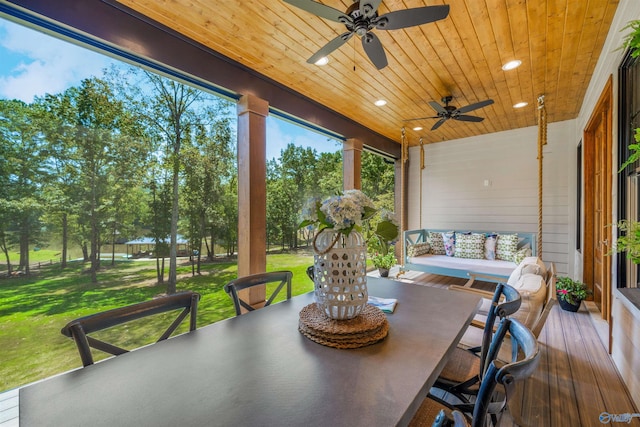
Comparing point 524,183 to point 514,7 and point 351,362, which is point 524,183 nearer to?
point 514,7

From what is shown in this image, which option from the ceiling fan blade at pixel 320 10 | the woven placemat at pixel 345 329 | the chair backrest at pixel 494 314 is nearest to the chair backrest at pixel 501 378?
the chair backrest at pixel 494 314

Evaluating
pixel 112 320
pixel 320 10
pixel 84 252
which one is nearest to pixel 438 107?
pixel 320 10

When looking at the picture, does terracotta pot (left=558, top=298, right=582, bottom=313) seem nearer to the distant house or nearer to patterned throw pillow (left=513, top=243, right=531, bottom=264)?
patterned throw pillow (left=513, top=243, right=531, bottom=264)

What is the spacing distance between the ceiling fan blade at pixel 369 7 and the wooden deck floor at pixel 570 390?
255 cm

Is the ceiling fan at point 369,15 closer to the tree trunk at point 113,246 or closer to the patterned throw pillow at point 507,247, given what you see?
the tree trunk at point 113,246

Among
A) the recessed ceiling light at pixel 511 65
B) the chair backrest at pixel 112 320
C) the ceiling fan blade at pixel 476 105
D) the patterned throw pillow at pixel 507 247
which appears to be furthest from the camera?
the patterned throw pillow at pixel 507 247

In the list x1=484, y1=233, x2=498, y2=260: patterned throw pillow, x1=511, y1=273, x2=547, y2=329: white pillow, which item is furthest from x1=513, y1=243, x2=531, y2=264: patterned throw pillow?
x1=511, y1=273, x2=547, y2=329: white pillow

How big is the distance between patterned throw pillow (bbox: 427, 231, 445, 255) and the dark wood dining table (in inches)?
158

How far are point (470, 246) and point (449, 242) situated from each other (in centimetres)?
37

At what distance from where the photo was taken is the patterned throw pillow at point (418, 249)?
4.75 meters

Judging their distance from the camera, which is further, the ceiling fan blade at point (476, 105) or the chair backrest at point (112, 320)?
the ceiling fan blade at point (476, 105)

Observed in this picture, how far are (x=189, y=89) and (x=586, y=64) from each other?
13.4 ft

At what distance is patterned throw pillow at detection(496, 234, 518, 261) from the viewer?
4355mm

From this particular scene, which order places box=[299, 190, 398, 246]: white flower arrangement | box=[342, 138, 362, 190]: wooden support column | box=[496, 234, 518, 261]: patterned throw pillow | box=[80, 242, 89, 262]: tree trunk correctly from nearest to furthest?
box=[299, 190, 398, 246]: white flower arrangement → box=[80, 242, 89, 262]: tree trunk → box=[496, 234, 518, 261]: patterned throw pillow → box=[342, 138, 362, 190]: wooden support column
